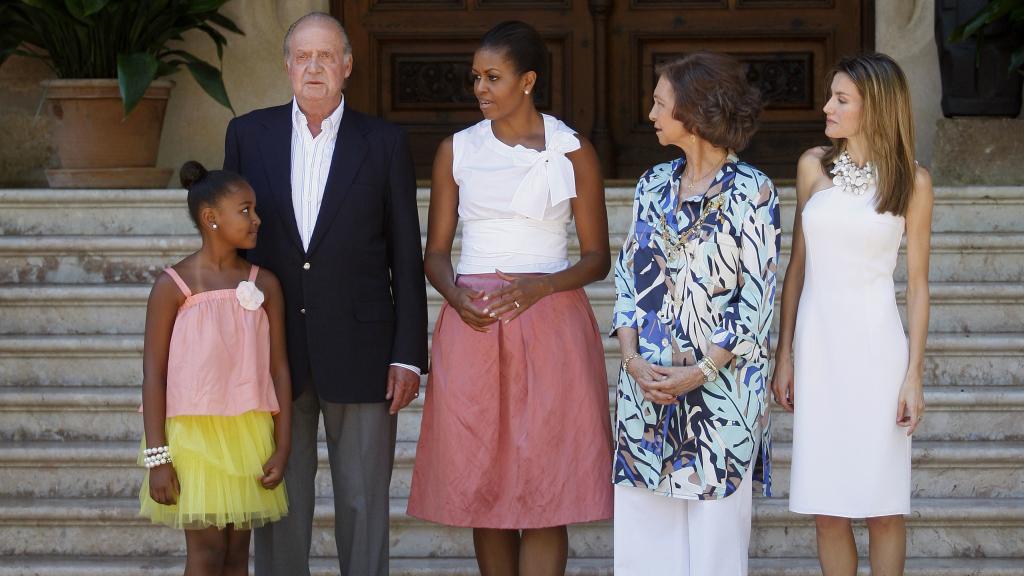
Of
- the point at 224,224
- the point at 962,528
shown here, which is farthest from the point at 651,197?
the point at 962,528

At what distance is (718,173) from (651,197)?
7.2 inches

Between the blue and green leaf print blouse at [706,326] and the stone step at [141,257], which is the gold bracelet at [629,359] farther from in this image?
the stone step at [141,257]

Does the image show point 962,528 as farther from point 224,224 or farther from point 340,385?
point 224,224

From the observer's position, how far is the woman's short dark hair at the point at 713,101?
137 inches

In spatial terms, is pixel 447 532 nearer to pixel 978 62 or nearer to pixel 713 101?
pixel 713 101

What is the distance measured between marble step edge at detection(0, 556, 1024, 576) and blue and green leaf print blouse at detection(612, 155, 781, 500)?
1.15 metres

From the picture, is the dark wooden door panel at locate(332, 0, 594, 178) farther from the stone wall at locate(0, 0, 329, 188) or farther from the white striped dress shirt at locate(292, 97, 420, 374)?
the white striped dress shirt at locate(292, 97, 420, 374)

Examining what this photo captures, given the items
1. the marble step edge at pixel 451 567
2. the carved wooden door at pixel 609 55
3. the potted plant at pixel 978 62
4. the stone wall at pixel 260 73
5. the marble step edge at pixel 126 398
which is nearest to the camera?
the marble step edge at pixel 451 567

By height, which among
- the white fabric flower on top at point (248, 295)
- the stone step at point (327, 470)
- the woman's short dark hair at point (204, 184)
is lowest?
the stone step at point (327, 470)

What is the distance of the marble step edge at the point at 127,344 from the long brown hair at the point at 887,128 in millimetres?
1675

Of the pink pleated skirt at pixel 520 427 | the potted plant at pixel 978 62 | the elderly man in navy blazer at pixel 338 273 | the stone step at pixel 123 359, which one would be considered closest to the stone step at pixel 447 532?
the stone step at pixel 123 359

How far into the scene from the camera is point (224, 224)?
11.7 ft

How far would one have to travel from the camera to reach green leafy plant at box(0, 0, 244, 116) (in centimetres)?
595

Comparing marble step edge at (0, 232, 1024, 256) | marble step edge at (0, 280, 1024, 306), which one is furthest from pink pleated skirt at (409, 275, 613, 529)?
marble step edge at (0, 232, 1024, 256)
